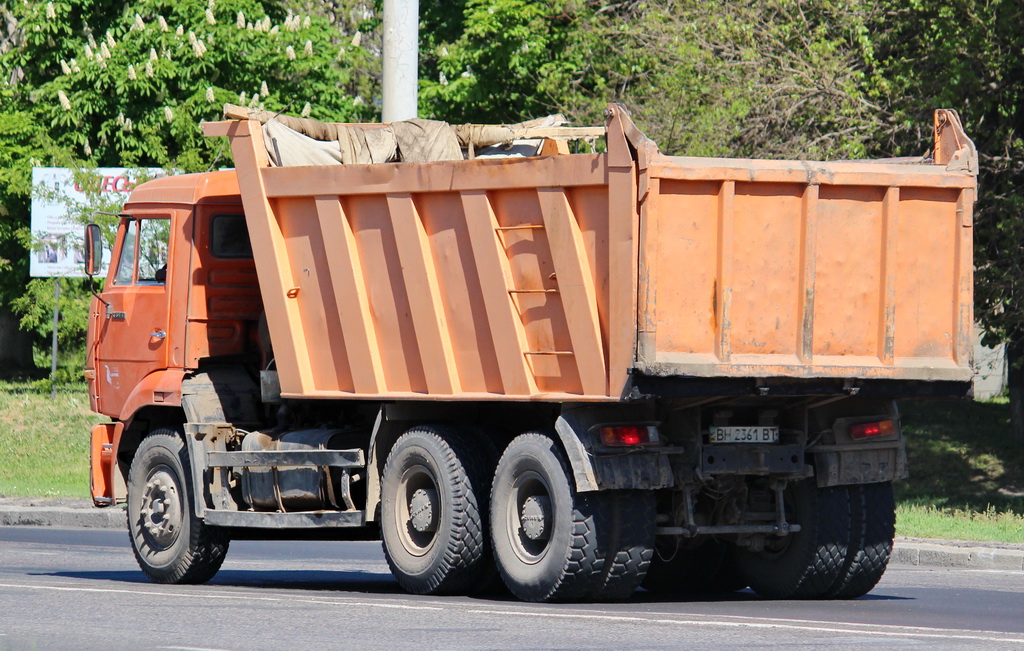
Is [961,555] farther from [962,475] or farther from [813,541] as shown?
[962,475]

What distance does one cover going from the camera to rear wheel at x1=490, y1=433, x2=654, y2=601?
31.9 ft

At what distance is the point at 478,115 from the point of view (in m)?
28.0

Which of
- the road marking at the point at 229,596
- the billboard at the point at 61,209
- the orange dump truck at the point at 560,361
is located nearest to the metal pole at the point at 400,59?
the orange dump truck at the point at 560,361

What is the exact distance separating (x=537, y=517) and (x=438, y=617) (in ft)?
3.73

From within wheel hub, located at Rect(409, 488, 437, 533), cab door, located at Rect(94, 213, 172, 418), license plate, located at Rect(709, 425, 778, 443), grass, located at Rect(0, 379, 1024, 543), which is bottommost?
grass, located at Rect(0, 379, 1024, 543)

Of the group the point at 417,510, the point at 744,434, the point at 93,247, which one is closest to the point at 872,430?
the point at 744,434

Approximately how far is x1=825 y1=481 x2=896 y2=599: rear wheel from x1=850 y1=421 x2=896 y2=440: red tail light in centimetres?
40

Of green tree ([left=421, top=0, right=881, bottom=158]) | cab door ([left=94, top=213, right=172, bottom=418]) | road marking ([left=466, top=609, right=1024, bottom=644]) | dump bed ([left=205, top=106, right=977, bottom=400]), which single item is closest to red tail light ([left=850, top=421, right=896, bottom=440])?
dump bed ([left=205, top=106, right=977, bottom=400])

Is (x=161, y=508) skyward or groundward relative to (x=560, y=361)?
groundward

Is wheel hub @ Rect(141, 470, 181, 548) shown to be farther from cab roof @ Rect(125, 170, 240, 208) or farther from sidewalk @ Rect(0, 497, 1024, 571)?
sidewalk @ Rect(0, 497, 1024, 571)

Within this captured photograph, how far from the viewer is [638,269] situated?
9406mm

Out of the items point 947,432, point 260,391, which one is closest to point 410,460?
point 260,391

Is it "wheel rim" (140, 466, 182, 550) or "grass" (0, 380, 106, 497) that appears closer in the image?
"wheel rim" (140, 466, 182, 550)

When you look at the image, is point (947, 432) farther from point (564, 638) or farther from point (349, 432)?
point (564, 638)
